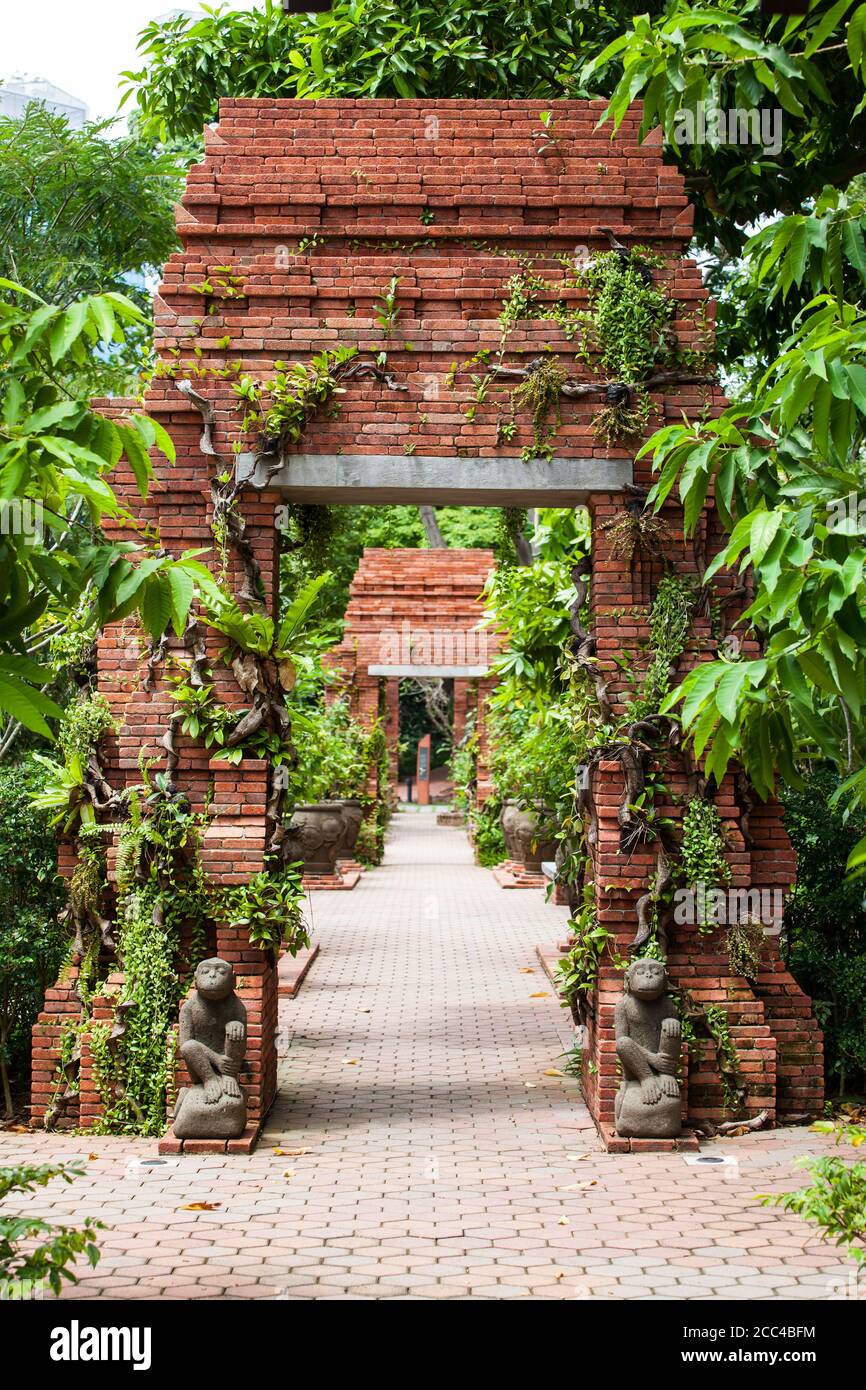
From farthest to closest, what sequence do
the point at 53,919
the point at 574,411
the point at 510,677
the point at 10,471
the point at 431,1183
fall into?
the point at 510,677
the point at 53,919
the point at 574,411
the point at 431,1183
the point at 10,471

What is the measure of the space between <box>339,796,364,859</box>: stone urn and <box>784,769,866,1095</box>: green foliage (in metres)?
12.5

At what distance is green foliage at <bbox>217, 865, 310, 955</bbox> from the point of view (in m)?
7.70

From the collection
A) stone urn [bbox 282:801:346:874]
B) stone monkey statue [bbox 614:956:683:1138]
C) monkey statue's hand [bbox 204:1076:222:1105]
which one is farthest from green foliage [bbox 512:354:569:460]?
stone urn [bbox 282:801:346:874]

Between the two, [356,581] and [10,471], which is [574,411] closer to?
[10,471]

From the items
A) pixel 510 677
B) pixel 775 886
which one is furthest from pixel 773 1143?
pixel 510 677

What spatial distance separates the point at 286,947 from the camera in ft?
26.9

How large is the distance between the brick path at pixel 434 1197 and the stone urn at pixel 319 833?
27.0 ft

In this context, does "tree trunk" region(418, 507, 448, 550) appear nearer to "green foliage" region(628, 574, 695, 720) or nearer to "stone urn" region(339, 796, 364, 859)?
"stone urn" region(339, 796, 364, 859)

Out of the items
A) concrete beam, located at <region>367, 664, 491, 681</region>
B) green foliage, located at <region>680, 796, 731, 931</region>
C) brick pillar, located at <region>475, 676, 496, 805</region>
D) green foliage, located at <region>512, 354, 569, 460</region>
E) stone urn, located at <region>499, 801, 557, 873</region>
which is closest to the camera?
green foliage, located at <region>680, 796, 731, 931</region>

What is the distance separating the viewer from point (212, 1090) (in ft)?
24.1

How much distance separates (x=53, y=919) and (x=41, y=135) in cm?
844

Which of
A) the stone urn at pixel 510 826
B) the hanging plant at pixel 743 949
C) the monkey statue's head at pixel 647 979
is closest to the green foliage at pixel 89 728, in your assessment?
the monkey statue's head at pixel 647 979

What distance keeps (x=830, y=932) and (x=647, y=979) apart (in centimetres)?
205

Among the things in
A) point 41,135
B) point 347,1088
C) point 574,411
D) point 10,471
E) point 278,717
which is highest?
point 41,135
